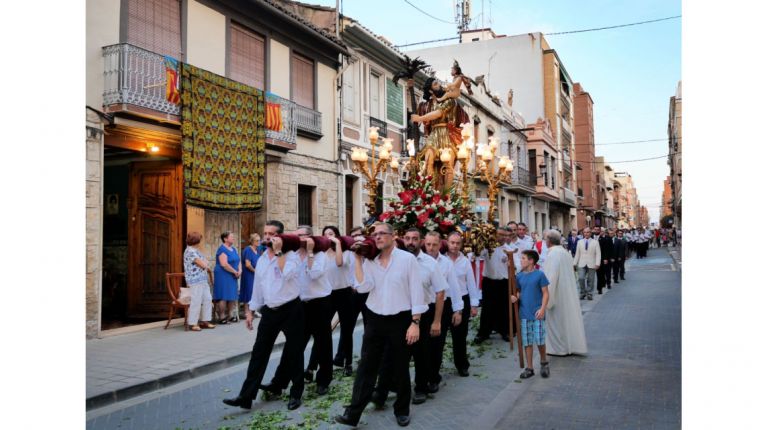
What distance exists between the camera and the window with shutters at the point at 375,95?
63.3 ft

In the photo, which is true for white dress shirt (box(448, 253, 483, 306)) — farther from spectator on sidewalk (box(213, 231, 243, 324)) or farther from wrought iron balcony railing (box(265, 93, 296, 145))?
wrought iron balcony railing (box(265, 93, 296, 145))

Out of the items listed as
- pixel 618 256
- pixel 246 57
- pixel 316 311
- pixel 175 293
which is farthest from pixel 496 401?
pixel 618 256

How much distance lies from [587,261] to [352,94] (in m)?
8.22

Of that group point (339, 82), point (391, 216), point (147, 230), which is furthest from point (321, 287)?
point (339, 82)

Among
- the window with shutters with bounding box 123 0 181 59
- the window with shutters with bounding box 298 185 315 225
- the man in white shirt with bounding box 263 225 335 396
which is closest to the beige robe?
the man in white shirt with bounding box 263 225 335 396

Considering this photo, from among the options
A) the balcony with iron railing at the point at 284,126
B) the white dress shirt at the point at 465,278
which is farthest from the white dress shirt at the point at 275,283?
the balcony with iron railing at the point at 284,126

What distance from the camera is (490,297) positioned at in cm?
1005

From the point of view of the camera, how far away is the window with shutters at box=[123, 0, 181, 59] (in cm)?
1072

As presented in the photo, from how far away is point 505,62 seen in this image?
37.5 m

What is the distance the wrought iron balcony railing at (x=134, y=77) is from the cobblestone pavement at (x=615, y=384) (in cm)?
767

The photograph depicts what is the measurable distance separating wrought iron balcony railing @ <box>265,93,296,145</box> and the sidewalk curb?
252 inches

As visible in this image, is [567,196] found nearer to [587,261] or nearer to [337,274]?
[587,261]

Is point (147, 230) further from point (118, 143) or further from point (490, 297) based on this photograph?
point (490, 297)

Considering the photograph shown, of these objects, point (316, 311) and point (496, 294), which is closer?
point (316, 311)
